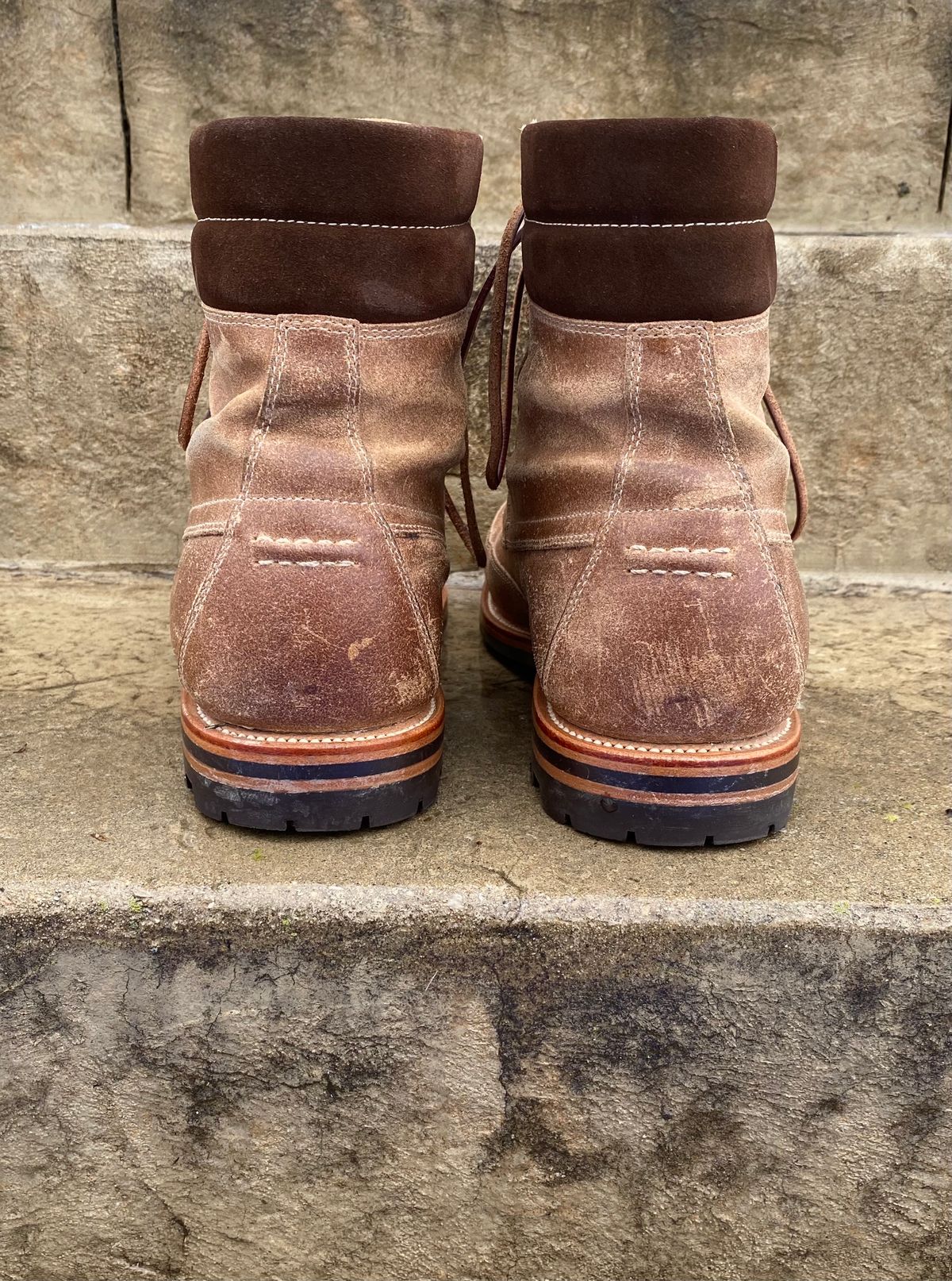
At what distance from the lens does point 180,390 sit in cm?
171

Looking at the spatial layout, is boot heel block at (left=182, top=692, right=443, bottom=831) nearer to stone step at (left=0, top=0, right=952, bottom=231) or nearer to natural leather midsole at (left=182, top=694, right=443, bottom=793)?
natural leather midsole at (left=182, top=694, right=443, bottom=793)

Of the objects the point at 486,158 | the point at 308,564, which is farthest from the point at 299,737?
the point at 486,158

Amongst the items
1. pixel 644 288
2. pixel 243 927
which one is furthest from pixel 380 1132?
pixel 644 288

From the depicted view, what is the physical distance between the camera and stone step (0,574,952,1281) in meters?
0.94

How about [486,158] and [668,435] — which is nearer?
[668,435]

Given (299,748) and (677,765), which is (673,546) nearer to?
(677,765)

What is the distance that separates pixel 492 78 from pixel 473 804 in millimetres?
1176

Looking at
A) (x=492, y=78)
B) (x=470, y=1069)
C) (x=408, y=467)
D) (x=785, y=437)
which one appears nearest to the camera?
(x=470, y=1069)

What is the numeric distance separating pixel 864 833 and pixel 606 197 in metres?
0.64

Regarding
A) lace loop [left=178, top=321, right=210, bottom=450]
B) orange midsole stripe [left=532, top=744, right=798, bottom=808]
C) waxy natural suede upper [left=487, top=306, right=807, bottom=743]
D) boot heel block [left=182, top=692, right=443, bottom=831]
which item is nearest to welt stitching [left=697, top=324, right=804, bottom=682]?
waxy natural suede upper [left=487, top=306, right=807, bottom=743]

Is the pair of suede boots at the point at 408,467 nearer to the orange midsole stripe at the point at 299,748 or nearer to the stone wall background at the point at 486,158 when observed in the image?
the orange midsole stripe at the point at 299,748

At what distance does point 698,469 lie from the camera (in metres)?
1.01

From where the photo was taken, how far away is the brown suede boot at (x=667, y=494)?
981 millimetres

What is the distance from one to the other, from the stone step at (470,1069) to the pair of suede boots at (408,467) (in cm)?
10
